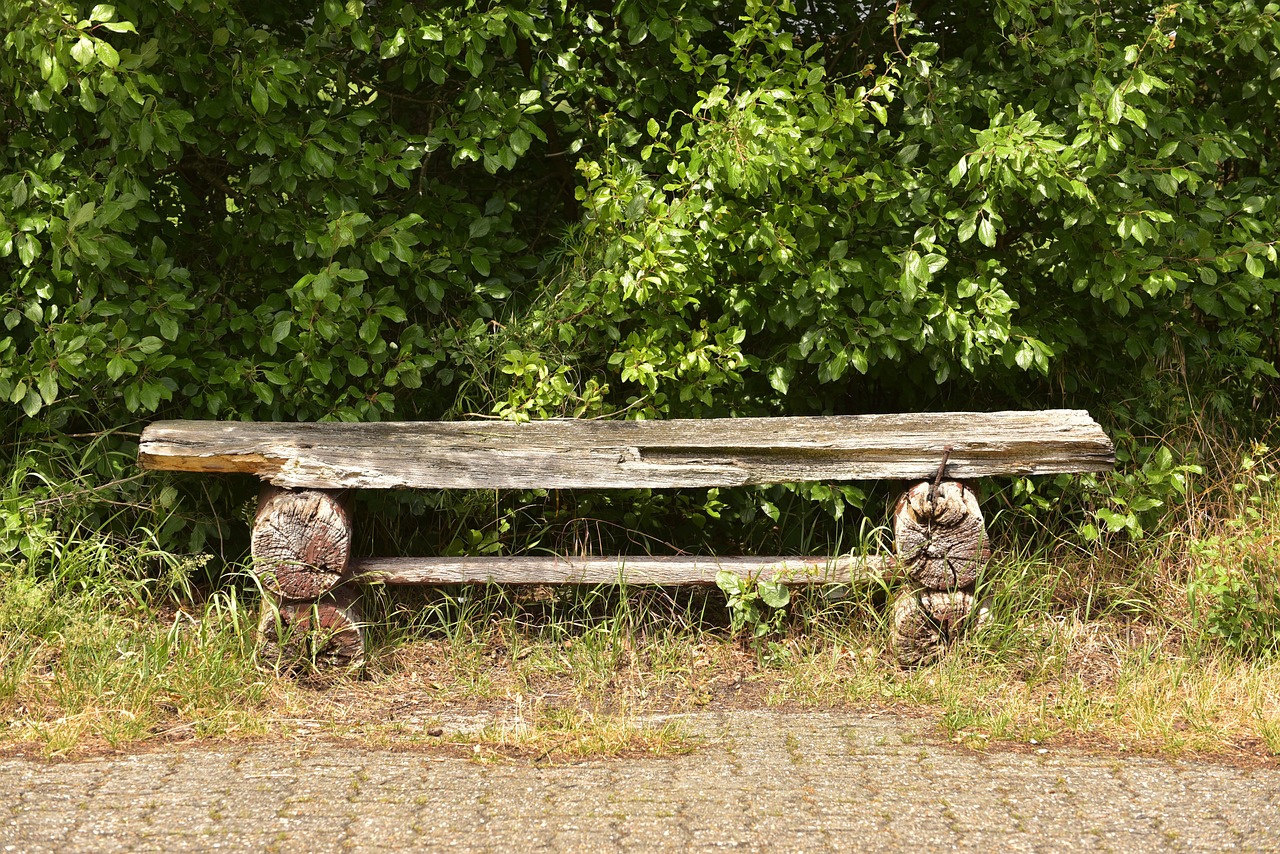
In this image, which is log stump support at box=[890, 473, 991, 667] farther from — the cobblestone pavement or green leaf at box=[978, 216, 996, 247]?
green leaf at box=[978, 216, 996, 247]

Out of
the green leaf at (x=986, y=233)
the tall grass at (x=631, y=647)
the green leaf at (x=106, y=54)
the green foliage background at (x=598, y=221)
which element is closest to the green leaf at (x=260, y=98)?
the green foliage background at (x=598, y=221)

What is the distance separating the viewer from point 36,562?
15.3 ft

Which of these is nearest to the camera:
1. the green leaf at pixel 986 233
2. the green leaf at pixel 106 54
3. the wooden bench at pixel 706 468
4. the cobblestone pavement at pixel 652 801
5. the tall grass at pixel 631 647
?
the cobblestone pavement at pixel 652 801

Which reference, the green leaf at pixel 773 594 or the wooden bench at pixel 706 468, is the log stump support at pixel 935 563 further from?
the green leaf at pixel 773 594

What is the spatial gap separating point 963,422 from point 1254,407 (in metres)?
2.46

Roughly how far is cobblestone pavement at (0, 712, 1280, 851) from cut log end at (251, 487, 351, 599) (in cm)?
69

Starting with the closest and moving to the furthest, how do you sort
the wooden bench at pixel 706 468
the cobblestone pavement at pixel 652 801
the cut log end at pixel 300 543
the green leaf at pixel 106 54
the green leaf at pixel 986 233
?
the cobblestone pavement at pixel 652 801 → the green leaf at pixel 106 54 → the cut log end at pixel 300 543 → the wooden bench at pixel 706 468 → the green leaf at pixel 986 233

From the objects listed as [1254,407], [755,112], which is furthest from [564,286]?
[1254,407]

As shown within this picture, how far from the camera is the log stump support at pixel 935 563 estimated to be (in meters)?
4.55

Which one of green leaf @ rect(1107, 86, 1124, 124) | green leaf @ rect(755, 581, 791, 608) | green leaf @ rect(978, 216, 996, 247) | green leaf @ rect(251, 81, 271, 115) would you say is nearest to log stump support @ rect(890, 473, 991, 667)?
green leaf @ rect(755, 581, 791, 608)

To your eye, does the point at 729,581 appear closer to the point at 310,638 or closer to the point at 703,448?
the point at 703,448

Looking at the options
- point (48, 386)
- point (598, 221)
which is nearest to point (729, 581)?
point (598, 221)

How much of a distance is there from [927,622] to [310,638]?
2317 millimetres

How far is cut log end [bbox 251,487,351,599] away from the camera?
4352 mm
